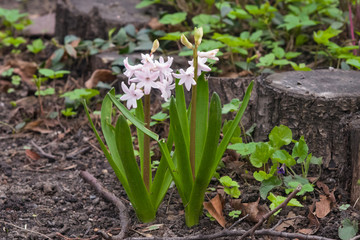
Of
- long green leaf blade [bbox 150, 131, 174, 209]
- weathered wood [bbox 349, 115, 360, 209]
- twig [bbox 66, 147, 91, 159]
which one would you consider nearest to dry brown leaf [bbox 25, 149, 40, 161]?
twig [bbox 66, 147, 91, 159]

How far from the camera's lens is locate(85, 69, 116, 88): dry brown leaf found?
3.56 metres

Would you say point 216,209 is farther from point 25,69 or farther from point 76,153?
point 25,69

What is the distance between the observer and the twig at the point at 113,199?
78.8 inches

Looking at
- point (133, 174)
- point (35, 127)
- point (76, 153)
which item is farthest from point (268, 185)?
point (35, 127)

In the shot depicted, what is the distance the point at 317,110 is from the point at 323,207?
1.62 feet

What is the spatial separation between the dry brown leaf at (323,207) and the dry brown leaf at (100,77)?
191cm

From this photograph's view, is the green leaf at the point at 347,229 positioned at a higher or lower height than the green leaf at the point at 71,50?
lower

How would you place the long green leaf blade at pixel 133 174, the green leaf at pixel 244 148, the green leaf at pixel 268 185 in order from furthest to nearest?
the green leaf at pixel 244 148, the green leaf at pixel 268 185, the long green leaf blade at pixel 133 174

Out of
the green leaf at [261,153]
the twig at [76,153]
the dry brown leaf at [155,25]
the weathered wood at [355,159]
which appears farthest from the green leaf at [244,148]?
the dry brown leaf at [155,25]

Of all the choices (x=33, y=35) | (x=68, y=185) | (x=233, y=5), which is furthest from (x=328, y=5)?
(x=33, y=35)

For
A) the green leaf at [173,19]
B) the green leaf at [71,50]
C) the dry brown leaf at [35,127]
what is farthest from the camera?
the green leaf at [71,50]

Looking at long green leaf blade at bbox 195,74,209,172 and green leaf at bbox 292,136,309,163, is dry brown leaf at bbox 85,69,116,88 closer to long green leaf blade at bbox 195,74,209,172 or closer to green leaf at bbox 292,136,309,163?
long green leaf blade at bbox 195,74,209,172

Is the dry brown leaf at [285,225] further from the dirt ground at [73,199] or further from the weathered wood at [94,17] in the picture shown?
the weathered wood at [94,17]

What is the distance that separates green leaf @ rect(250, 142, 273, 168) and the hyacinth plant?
0.81 ft
